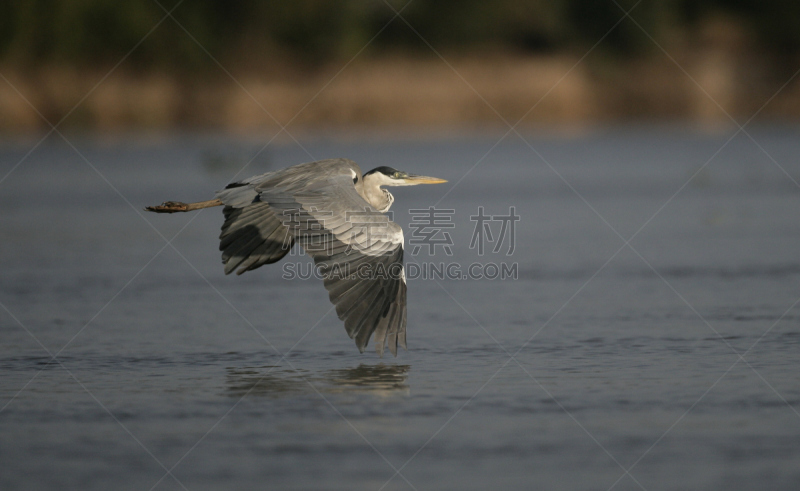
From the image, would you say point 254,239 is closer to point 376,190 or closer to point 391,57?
point 376,190

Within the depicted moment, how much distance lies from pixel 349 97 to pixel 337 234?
96.0 feet

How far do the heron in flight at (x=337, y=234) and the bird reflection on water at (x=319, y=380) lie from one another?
0.19m

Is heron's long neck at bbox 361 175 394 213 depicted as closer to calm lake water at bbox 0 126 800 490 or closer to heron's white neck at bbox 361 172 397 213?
heron's white neck at bbox 361 172 397 213

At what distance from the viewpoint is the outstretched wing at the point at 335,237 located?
25.4 feet

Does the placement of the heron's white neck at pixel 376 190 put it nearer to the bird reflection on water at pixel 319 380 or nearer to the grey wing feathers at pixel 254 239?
the grey wing feathers at pixel 254 239

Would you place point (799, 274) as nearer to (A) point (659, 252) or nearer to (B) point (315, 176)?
(A) point (659, 252)

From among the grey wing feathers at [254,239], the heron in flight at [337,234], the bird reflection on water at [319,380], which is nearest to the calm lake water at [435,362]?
the bird reflection on water at [319,380]

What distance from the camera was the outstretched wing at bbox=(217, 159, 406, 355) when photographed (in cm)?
775

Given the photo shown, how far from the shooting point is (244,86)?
37.5 metres

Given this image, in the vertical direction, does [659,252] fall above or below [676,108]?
below

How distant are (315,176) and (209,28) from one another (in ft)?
121

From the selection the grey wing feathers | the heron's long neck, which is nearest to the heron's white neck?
the heron's long neck

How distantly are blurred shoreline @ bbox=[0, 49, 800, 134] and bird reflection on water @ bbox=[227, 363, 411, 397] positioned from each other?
27294 millimetres

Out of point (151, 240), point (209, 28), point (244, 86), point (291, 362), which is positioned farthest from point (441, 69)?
point (291, 362)
